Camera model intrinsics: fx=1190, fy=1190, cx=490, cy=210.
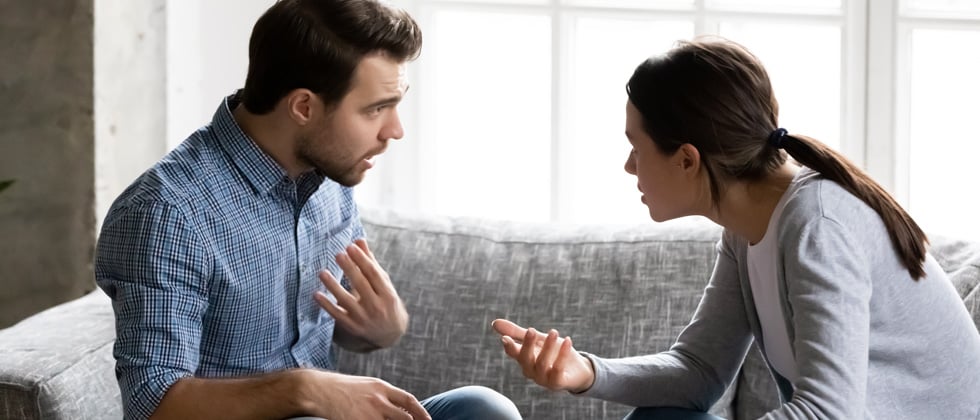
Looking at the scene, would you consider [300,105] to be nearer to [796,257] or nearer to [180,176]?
[180,176]

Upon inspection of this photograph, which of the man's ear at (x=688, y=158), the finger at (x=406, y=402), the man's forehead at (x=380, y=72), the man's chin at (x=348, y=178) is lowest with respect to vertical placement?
the finger at (x=406, y=402)

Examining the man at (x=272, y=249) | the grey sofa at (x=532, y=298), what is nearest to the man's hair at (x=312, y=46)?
the man at (x=272, y=249)

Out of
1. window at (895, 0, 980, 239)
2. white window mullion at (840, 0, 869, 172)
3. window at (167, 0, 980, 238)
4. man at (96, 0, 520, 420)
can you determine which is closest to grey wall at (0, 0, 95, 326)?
window at (167, 0, 980, 238)

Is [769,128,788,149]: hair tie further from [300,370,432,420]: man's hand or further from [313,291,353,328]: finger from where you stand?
[313,291,353,328]: finger

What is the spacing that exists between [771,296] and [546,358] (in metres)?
0.33

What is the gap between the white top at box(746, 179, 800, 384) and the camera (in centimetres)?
160

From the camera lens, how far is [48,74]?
255 centimetres

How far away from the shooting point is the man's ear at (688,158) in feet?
5.27

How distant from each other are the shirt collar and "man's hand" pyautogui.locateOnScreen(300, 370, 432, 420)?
0.33 metres

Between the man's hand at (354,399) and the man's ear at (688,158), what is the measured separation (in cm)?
50

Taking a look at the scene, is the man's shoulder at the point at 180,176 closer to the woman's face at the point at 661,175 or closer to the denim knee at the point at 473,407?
the denim knee at the point at 473,407

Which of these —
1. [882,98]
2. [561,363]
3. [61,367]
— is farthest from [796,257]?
[882,98]

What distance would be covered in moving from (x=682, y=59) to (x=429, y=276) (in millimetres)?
901

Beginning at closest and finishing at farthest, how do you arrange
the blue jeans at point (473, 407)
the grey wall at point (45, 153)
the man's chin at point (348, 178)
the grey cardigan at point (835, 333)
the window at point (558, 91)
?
the grey cardigan at point (835, 333), the blue jeans at point (473, 407), the man's chin at point (348, 178), the grey wall at point (45, 153), the window at point (558, 91)
